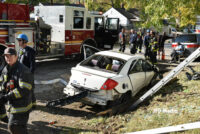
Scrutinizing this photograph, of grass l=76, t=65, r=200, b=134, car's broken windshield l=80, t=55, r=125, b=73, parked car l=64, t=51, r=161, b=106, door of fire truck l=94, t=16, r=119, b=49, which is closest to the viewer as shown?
grass l=76, t=65, r=200, b=134

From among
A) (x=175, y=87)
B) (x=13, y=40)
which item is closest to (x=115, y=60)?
(x=175, y=87)

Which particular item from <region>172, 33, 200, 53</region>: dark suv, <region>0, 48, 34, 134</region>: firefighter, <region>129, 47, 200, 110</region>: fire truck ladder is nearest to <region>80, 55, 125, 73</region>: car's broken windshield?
<region>129, 47, 200, 110</region>: fire truck ladder

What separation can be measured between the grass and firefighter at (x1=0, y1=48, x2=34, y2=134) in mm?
1862

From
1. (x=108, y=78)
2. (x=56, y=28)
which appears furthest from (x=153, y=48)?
(x=108, y=78)

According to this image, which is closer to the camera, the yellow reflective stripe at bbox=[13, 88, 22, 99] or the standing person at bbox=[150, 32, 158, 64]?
the yellow reflective stripe at bbox=[13, 88, 22, 99]

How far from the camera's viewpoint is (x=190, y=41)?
13898 mm

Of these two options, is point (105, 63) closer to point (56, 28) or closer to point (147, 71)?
point (147, 71)

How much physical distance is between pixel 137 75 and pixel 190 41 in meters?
8.57

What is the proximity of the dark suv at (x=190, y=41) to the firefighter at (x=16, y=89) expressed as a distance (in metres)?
12.1

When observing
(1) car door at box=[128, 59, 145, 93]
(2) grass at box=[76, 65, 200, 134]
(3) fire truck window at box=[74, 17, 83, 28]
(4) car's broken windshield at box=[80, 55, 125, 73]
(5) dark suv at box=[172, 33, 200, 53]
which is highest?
(3) fire truck window at box=[74, 17, 83, 28]

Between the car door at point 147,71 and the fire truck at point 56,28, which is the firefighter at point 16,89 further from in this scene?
the fire truck at point 56,28

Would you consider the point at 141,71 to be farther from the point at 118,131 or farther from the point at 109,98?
the point at 118,131

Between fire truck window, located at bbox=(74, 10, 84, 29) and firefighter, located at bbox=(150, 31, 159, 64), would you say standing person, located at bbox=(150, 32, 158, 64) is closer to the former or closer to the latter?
firefighter, located at bbox=(150, 31, 159, 64)

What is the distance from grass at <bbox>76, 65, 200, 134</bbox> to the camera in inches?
180
